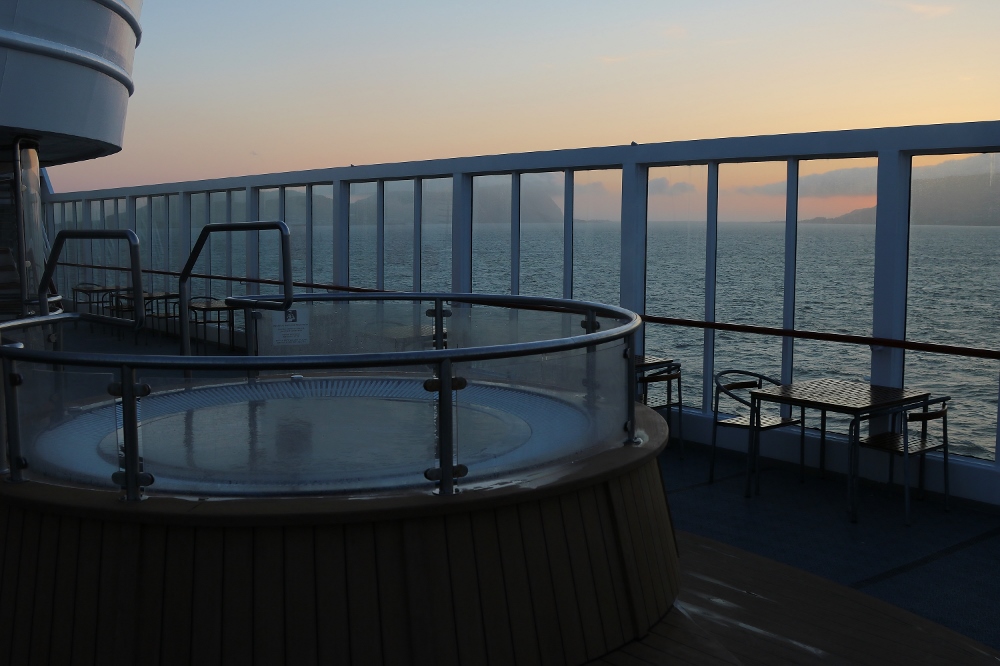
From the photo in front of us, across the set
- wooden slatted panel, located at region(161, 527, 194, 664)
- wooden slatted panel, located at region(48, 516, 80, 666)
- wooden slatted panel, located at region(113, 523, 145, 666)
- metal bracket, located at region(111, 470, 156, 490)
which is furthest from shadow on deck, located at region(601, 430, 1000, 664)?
wooden slatted panel, located at region(48, 516, 80, 666)

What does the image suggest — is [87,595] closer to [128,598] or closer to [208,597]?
[128,598]

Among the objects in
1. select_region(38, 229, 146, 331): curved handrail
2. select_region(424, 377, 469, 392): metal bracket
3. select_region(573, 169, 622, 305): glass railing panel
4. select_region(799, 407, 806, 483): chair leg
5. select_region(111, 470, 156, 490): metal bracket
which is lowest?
select_region(799, 407, 806, 483): chair leg

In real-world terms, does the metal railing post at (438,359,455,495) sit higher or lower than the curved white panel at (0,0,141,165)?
lower

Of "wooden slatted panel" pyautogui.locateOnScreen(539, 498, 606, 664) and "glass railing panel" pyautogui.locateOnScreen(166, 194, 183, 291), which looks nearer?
"wooden slatted panel" pyautogui.locateOnScreen(539, 498, 606, 664)

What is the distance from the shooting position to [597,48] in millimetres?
16172

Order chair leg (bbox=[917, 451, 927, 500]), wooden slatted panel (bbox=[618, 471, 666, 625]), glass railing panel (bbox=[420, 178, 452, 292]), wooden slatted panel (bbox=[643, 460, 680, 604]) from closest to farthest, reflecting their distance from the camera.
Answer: wooden slatted panel (bbox=[618, 471, 666, 625])
wooden slatted panel (bbox=[643, 460, 680, 604])
chair leg (bbox=[917, 451, 927, 500])
glass railing panel (bbox=[420, 178, 452, 292])

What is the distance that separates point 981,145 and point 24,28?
680 centimetres

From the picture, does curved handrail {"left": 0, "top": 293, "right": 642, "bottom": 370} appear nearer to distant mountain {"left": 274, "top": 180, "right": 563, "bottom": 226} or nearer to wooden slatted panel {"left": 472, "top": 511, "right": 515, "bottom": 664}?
wooden slatted panel {"left": 472, "top": 511, "right": 515, "bottom": 664}

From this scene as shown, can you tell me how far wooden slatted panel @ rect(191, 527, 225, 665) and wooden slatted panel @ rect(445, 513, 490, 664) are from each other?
76cm

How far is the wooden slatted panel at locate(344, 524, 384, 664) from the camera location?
10.1 feet

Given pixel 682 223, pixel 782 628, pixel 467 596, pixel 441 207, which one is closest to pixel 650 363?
pixel 682 223

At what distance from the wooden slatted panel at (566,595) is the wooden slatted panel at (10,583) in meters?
1.88

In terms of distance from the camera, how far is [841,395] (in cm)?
632

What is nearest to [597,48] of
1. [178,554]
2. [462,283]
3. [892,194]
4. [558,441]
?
[462,283]
